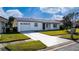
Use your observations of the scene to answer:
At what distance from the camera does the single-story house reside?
289 inches

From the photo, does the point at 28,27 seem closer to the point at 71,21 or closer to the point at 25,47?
the point at 25,47

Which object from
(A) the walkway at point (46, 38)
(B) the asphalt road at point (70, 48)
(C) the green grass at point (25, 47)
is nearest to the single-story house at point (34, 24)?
(A) the walkway at point (46, 38)

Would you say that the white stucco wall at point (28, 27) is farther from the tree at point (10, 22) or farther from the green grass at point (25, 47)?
the green grass at point (25, 47)

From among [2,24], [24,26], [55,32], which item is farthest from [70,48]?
[2,24]

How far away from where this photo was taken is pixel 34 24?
24.3 feet

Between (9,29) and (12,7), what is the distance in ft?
1.54

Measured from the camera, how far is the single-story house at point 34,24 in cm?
735

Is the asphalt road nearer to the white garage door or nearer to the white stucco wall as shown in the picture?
the white stucco wall

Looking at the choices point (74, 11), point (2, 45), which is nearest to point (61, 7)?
point (74, 11)

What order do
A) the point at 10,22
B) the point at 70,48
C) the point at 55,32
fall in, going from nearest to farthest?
the point at 70,48 < the point at 10,22 < the point at 55,32

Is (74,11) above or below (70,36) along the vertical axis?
above
